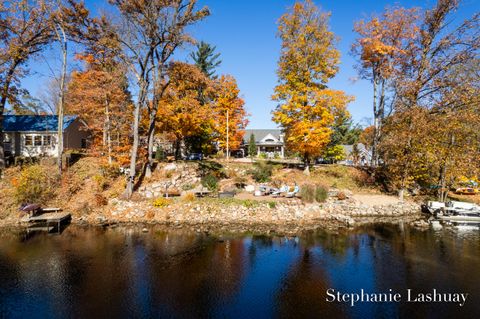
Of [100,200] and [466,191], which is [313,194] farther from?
[466,191]

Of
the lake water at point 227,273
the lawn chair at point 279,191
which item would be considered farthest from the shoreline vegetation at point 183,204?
the lake water at point 227,273

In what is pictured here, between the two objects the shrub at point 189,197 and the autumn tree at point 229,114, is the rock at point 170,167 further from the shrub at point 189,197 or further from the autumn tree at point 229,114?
the autumn tree at point 229,114

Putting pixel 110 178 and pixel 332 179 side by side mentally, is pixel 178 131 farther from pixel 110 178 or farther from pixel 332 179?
pixel 332 179

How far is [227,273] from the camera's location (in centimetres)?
1284

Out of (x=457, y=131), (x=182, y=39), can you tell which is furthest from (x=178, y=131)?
(x=457, y=131)

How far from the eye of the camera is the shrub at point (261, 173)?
91.8ft

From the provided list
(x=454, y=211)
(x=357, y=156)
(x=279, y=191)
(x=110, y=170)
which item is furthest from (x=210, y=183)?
(x=357, y=156)

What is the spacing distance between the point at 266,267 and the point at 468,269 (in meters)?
9.48

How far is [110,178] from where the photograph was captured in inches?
993

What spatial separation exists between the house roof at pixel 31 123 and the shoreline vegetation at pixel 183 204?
686 centimetres

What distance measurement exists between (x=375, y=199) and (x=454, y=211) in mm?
5710

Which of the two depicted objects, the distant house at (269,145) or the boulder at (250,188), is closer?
the boulder at (250,188)

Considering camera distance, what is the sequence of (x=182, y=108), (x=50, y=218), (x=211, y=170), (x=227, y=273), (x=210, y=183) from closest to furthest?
(x=227, y=273) < (x=50, y=218) < (x=210, y=183) < (x=211, y=170) < (x=182, y=108)

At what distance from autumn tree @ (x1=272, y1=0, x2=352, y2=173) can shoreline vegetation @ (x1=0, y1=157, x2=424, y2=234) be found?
16.6 ft
